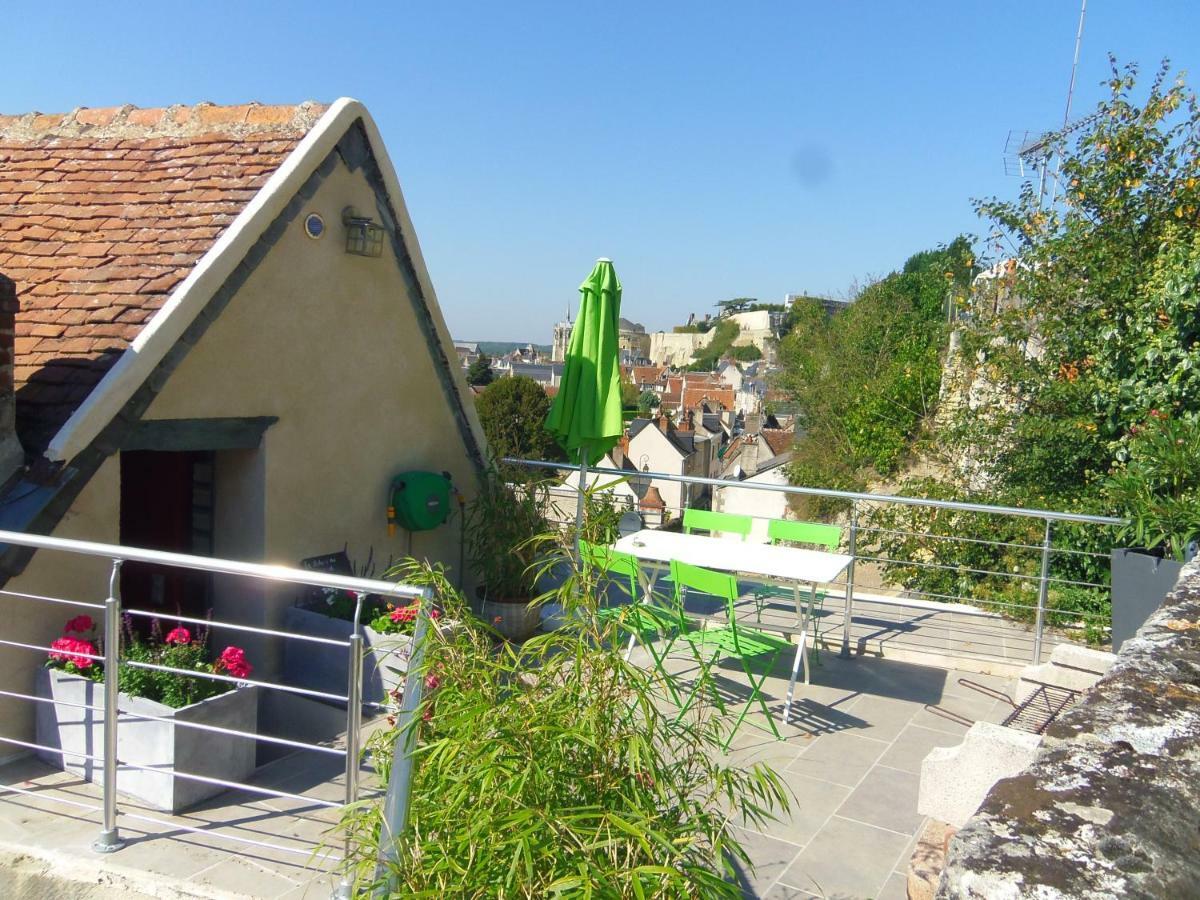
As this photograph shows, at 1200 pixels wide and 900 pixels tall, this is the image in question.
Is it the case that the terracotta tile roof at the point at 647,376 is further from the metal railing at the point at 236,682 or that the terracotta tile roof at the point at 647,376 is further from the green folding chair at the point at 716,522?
the metal railing at the point at 236,682

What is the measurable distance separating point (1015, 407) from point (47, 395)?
Result: 1146 cm

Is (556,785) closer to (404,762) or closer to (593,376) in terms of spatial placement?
(404,762)

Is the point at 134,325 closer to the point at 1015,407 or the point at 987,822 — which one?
the point at 987,822

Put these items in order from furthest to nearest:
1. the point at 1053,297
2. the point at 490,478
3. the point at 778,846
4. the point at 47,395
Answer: the point at 1053,297 < the point at 490,478 < the point at 47,395 < the point at 778,846

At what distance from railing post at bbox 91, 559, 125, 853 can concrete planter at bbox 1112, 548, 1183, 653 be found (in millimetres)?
5199

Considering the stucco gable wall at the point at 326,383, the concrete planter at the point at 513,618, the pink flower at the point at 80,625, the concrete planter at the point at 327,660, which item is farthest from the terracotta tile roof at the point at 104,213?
the concrete planter at the point at 513,618

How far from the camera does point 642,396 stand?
10075 cm

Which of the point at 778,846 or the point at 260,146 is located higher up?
the point at 260,146

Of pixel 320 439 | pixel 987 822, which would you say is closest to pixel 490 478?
pixel 320 439

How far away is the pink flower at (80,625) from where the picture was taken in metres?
4.80

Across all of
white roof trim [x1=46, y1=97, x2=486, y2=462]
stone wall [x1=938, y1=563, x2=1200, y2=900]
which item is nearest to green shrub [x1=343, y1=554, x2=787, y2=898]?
stone wall [x1=938, y1=563, x2=1200, y2=900]

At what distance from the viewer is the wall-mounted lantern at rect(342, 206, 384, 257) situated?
6.62m

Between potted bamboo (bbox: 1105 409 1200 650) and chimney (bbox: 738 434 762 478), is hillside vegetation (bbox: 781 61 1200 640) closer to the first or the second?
potted bamboo (bbox: 1105 409 1200 650)

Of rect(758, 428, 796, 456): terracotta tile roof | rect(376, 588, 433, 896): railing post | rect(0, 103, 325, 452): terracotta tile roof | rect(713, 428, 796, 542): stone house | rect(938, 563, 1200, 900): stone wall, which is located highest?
rect(0, 103, 325, 452): terracotta tile roof
